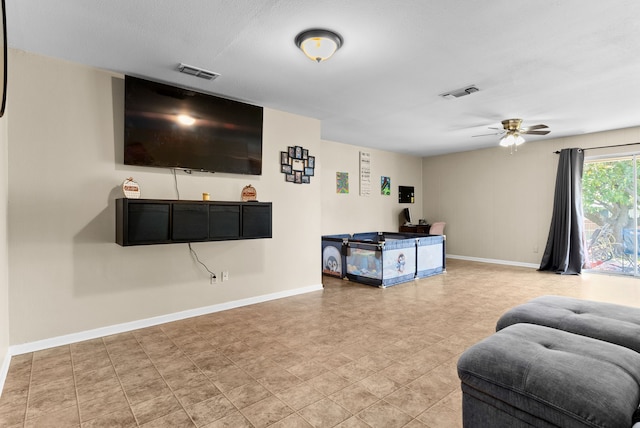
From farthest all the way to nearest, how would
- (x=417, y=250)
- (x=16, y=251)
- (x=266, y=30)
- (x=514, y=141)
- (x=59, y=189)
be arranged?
(x=417, y=250) < (x=514, y=141) < (x=59, y=189) < (x=16, y=251) < (x=266, y=30)

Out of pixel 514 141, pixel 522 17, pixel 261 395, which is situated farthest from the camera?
pixel 514 141

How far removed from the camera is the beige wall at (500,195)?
6.66 m

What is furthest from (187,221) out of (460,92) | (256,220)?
(460,92)

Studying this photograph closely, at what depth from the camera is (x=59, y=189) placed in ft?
10.1

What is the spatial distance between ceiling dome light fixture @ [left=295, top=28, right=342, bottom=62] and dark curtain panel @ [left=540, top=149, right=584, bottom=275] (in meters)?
5.77

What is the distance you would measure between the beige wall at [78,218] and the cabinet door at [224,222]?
351mm

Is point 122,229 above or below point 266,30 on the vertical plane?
below

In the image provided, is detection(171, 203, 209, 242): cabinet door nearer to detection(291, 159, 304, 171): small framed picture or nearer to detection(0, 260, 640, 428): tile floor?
detection(0, 260, 640, 428): tile floor

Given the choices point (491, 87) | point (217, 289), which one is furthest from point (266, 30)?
point (217, 289)

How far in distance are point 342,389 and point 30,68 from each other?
12.5ft

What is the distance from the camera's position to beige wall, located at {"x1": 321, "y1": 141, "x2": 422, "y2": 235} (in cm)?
681

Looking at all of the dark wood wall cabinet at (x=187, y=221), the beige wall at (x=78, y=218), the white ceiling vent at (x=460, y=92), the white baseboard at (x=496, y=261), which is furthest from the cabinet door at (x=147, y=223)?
the white baseboard at (x=496, y=261)

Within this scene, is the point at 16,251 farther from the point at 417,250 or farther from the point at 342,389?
the point at 417,250

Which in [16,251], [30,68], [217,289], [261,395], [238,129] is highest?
[30,68]
